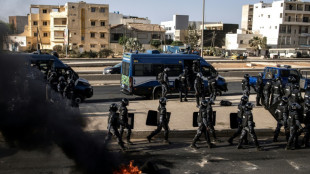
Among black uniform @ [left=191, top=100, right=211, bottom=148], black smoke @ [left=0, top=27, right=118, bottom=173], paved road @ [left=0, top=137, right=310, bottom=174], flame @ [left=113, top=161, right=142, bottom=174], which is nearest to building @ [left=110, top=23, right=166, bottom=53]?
black uniform @ [left=191, top=100, right=211, bottom=148]

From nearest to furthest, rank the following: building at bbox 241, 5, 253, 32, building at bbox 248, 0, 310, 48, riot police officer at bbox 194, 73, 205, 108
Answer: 1. riot police officer at bbox 194, 73, 205, 108
2. building at bbox 248, 0, 310, 48
3. building at bbox 241, 5, 253, 32

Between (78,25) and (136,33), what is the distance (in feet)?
47.1

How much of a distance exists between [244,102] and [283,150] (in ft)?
6.33

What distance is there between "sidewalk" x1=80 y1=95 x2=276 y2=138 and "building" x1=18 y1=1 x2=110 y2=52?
4778 centimetres

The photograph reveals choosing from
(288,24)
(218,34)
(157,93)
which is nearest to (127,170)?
(157,93)

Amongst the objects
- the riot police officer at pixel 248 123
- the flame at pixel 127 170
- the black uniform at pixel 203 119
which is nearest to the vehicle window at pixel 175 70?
the black uniform at pixel 203 119

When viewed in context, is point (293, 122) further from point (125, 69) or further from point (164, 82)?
point (125, 69)

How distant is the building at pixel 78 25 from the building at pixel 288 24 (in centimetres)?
3941

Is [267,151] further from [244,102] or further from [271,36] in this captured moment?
[271,36]

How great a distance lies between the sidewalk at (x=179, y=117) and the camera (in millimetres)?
11391

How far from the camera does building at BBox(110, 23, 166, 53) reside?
68812 millimetres

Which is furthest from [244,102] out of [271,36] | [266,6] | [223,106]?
[266,6]

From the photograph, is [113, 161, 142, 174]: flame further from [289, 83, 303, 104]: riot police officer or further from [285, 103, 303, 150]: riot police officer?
[289, 83, 303, 104]: riot police officer

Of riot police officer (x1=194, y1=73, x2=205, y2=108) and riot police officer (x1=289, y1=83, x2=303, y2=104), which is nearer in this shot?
riot police officer (x1=289, y1=83, x2=303, y2=104)
